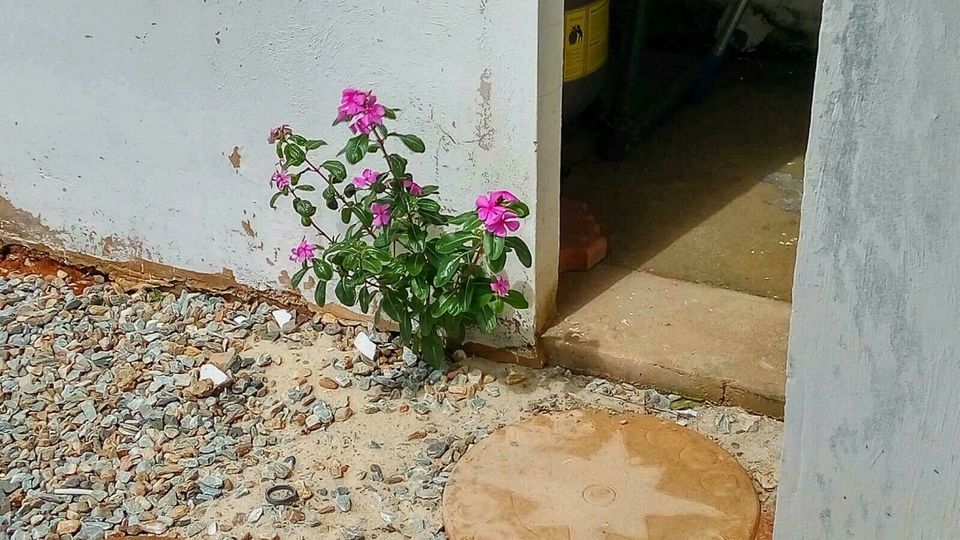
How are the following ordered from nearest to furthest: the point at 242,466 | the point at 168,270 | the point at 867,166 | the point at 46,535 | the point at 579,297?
the point at 867,166 → the point at 46,535 → the point at 242,466 → the point at 579,297 → the point at 168,270

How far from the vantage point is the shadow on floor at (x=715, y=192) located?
264 centimetres

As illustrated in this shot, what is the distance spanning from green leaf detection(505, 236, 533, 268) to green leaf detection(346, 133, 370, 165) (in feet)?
1.08

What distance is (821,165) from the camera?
1.28 m

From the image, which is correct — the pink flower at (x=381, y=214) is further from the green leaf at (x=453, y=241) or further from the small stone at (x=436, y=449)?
the small stone at (x=436, y=449)

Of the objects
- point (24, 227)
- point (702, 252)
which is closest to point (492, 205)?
point (702, 252)

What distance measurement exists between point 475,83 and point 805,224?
3.13 feet

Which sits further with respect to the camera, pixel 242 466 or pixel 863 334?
pixel 242 466

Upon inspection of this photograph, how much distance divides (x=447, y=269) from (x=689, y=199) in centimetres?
107

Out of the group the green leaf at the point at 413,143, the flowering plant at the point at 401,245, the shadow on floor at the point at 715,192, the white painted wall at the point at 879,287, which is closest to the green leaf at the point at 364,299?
the flowering plant at the point at 401,245

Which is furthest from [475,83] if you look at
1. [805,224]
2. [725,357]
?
[805,224]

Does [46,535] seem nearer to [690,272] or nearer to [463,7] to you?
[463,7]

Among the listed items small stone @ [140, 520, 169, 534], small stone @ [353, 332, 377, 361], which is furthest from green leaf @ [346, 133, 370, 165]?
small stone @ [140, 520, 169, 534]

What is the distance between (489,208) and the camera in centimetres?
206

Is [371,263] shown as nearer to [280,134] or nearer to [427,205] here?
[427,205]
